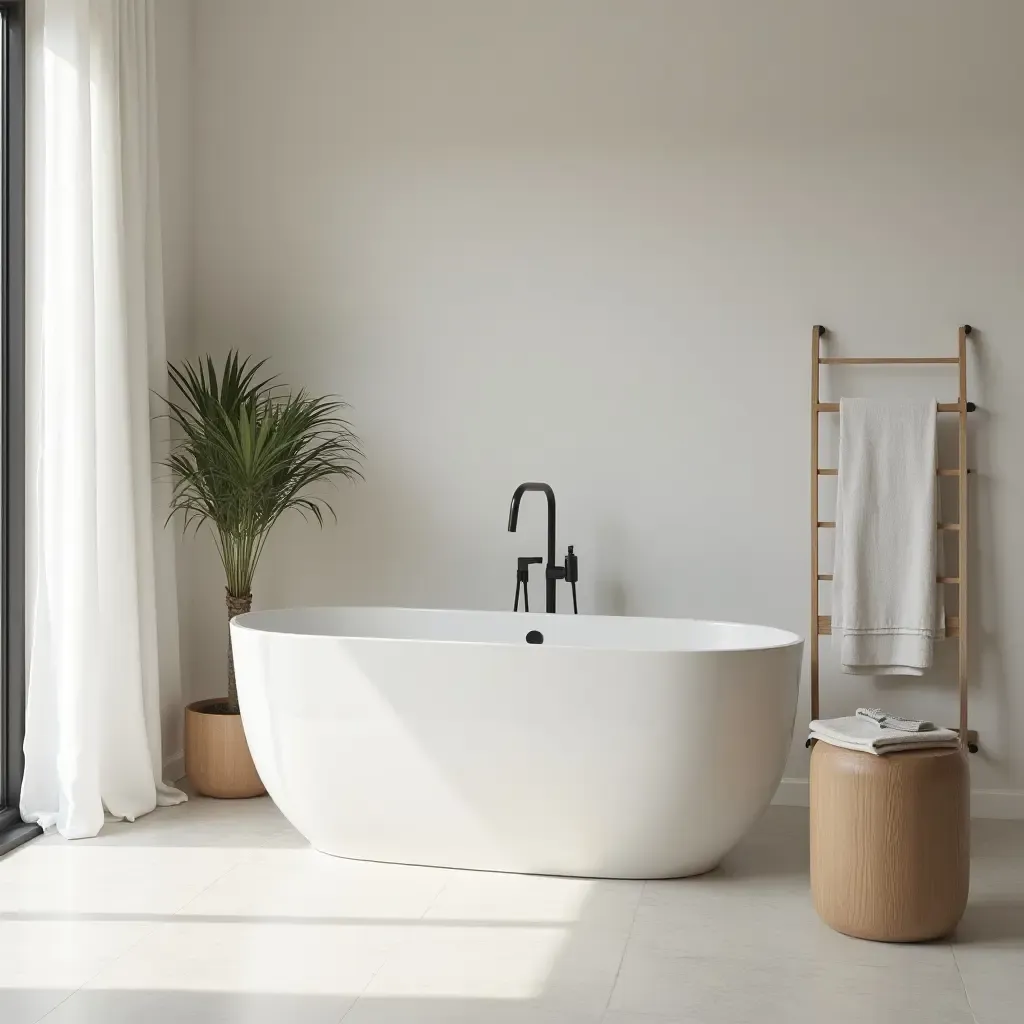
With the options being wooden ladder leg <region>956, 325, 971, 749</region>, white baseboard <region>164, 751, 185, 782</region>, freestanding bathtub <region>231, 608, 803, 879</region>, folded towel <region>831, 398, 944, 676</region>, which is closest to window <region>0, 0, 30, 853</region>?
white baseboard <region>164, 751, 185, 782</region>

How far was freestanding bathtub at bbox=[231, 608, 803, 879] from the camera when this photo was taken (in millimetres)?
3307

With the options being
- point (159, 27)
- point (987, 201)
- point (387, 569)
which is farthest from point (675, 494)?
point (159, 27)

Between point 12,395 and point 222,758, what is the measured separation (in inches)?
54.6

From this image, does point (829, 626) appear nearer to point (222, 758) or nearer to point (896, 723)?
point (896, 723)

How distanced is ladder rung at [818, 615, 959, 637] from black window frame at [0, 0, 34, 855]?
2.63 m

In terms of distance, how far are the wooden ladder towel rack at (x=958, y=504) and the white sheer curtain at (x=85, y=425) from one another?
225cm

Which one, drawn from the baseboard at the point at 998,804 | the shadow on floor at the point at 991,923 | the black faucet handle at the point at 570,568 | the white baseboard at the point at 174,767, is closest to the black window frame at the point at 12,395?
the white baseboard at the point at 174,767

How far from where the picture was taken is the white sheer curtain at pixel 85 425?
3.79 metres

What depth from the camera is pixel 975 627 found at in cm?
427

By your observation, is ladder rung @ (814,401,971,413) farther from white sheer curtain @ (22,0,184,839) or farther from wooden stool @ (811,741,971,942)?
white sheer curtain @ (22,0,184,839)

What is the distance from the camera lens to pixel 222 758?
14.0ft

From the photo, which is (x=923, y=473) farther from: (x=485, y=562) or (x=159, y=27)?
(x=159, y=27)

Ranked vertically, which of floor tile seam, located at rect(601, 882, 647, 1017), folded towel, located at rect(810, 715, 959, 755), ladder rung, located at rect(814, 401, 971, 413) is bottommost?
floor tile seam, located at rect(601, 882, 647, 1017)

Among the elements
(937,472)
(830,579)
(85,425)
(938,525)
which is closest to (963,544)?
(938,525)
